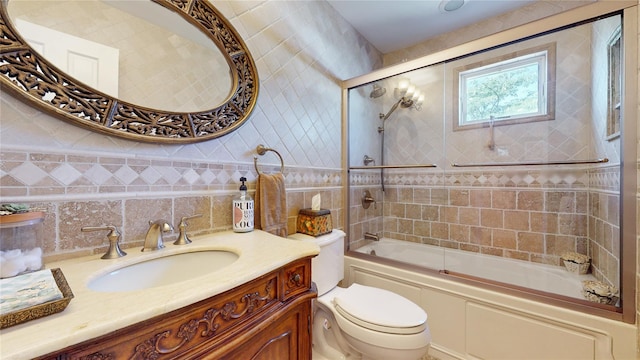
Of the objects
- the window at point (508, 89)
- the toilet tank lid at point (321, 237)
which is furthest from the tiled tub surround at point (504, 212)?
the toilet tank lid at point (321, 237)

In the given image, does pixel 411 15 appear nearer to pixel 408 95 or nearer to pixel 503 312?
pixel 408 95

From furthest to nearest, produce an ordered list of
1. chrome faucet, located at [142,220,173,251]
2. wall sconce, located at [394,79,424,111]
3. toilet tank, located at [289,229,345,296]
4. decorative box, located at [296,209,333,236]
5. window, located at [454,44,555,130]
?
wall sconce, located at [394,79,424,111] → window, located at [454,44,555,130] → decorative box, located at [296,209,333,236] → toilet tank, located at [289,229,345,296] → chrome faucet, located at [142,220,173,251]

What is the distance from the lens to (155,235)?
2.89 ft

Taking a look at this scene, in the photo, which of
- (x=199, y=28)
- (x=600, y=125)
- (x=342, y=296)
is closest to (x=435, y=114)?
(x=600, y=125)

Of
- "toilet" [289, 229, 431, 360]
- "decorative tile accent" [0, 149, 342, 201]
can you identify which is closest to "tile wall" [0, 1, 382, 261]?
"decorative tile accent" [0, 149, 342, 201]

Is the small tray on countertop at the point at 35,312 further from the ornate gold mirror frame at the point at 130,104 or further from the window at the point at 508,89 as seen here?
the window at the point at 508,89

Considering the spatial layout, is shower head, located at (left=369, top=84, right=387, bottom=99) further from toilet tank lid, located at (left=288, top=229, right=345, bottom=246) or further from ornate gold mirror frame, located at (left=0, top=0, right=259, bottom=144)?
toilet tank lid, located at (left=288, top=229, right=345, bottom=246)

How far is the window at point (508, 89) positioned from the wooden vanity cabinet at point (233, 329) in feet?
6.70

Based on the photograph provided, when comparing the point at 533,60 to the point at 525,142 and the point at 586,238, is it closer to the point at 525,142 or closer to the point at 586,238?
the point at 525,142

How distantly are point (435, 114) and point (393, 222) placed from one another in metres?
1.08

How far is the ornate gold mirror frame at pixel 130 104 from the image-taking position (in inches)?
27.4

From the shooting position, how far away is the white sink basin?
0.72 m

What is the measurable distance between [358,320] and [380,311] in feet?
0.42

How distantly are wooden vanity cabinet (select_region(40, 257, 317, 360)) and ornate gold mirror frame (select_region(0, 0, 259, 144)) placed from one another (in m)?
0.70
